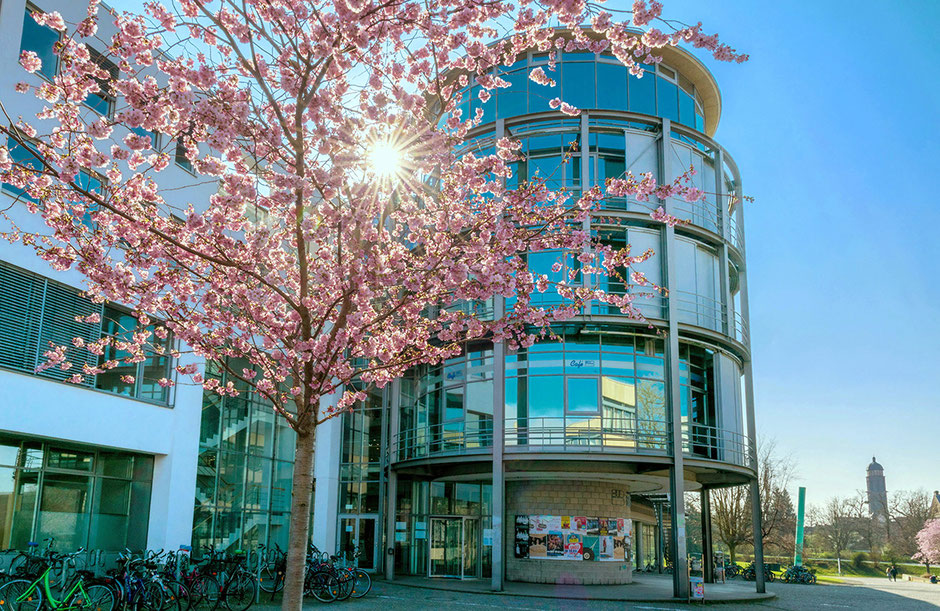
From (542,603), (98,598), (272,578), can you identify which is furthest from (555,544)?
(98,598)

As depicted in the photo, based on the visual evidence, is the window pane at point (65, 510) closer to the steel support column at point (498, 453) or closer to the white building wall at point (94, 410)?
the white building wall at point (94, 410)

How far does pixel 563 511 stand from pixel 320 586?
26.0 feet

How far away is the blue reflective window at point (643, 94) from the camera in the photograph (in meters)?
23.8

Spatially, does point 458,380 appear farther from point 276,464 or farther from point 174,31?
point 174,31

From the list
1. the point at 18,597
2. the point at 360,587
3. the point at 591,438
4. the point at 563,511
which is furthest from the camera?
the point at 563,511

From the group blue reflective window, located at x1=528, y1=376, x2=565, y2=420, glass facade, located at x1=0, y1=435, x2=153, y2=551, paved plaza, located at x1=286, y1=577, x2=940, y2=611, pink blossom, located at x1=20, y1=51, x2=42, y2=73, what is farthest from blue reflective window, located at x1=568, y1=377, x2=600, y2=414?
pink blossom, located at x1=20, y1=51, x2=42, y2=73

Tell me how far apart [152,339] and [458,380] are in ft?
27.7

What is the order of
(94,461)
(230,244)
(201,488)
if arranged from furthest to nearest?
1. (201,488)
2. (94,461)
3. (230,244)

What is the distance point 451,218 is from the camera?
8.19 meters

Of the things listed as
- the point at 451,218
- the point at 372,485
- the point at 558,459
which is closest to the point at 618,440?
the point at 558,459

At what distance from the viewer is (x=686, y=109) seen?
24.9 metres

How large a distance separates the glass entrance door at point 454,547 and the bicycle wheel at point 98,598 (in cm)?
1395

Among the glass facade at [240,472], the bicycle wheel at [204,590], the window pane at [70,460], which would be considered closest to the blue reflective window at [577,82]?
the glass facade at [240,472]

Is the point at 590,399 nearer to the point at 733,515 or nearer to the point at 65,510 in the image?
the point at 65,510
